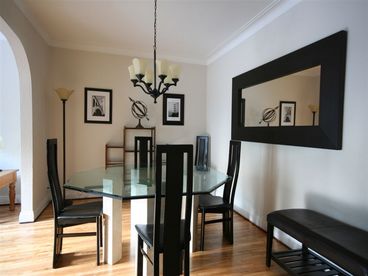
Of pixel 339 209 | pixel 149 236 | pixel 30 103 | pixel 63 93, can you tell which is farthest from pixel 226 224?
pixel 63 93

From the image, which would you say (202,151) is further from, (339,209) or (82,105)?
(339,209)

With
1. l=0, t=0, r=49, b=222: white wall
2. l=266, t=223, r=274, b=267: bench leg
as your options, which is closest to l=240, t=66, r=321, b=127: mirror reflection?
l=266, t=223, r=274, b=267: bench leg

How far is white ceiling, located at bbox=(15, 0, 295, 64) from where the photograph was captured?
103 inches

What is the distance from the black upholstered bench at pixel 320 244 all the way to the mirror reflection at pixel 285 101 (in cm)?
86

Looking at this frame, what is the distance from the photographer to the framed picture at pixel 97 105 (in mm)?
4012

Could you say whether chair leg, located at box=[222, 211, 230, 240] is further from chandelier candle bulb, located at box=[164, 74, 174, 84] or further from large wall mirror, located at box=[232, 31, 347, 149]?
chandelier candle bulb, located at box=[164, 74, 174, 84]

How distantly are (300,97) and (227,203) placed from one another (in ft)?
4.39

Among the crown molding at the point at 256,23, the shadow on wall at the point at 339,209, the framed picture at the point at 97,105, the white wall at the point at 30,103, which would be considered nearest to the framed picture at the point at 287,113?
the shadow on wall at the point at 339,209

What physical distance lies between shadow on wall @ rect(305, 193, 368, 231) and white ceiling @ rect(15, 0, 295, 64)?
80.4 inches

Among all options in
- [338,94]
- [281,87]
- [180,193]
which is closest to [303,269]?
[180,193]

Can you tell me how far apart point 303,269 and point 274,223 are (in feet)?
1.31

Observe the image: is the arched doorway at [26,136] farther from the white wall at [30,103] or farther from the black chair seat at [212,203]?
the black chair seat at [212,203]

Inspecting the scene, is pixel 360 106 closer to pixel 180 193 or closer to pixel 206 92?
pixel 180 193

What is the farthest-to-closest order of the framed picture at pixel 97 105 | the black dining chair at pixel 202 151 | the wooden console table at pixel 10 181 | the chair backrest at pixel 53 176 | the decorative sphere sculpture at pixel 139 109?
1. the black dining chair at pixel 202 151
2. the decorative sphere sculpture at pixel 139 109
3. the framed picture at pixel 97 105
4. the wooden console table at pixel 10 181
5. the chair backrest at pixel 53 176
